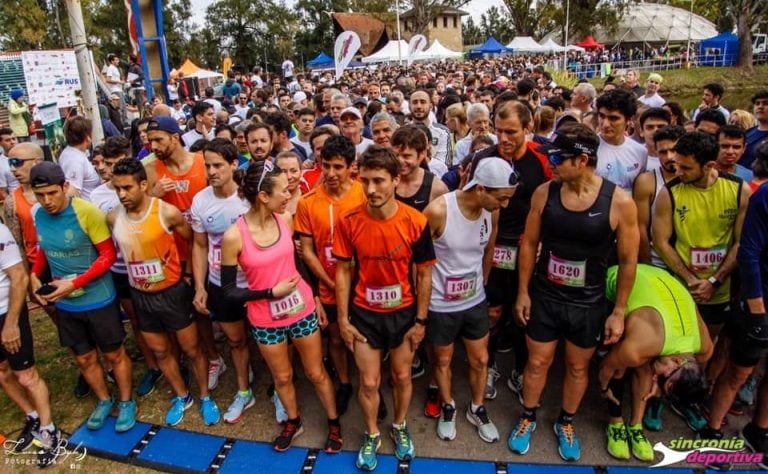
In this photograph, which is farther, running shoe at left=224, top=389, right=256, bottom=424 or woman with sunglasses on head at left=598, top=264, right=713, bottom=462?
running shoe at left=224, top=389, right=256, bottom=424

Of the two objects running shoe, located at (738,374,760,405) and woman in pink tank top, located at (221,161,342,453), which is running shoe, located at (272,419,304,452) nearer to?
woman in pink tank top, located at (221,161,342,453)

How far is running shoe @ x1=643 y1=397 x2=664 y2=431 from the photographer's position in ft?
12.0

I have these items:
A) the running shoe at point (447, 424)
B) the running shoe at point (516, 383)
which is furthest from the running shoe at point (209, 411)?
the running shoe at point (516, 383)

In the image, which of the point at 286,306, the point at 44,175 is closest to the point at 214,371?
the point at 286,306

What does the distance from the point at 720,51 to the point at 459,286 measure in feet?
150

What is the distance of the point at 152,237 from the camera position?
3543 mm

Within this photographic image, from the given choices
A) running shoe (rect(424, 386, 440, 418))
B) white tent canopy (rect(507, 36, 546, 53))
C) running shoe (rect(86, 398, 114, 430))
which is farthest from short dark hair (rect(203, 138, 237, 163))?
white tent canopy (rect(507, 36, 546, 53))

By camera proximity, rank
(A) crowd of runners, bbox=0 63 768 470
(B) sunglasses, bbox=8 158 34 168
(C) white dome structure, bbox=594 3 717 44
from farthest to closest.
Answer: (C) white dome structure, bbox=594 3 717 44, (B) sunglasses, bbox=8 158 34 168, (A) crowd of runners, bbox=0 63 768 470

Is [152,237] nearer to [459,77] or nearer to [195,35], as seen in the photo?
[459,77]

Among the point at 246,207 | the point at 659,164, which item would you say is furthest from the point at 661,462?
the point at 246,207

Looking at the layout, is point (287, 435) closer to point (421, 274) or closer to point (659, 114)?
point (421, 274)

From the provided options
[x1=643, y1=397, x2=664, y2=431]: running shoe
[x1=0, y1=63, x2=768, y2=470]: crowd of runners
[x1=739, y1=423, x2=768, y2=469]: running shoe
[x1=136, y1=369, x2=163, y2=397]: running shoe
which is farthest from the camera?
[x1=136, y1=369, x2=163, y2=397]: running shoe

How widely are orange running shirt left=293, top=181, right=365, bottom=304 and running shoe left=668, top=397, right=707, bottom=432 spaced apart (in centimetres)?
272

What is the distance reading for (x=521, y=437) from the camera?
3502 millimetres
